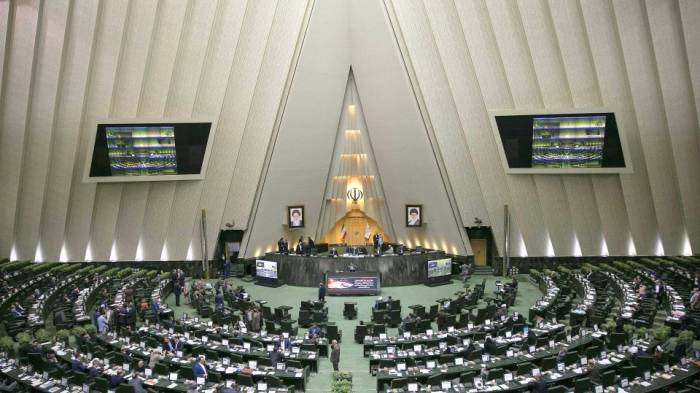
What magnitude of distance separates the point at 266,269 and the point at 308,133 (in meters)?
7.18

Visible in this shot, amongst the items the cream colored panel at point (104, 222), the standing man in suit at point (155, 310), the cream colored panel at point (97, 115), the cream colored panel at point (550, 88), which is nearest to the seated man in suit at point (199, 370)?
the standing man in suit at point (155, 310)

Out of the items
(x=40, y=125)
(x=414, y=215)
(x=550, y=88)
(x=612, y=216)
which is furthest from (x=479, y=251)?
(x=40, y=125)

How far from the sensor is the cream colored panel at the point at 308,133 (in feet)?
92.6

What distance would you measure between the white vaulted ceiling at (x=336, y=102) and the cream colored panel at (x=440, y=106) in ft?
0.22

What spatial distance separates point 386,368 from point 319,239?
64.5ft

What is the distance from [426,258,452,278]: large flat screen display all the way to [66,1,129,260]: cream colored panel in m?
15.4

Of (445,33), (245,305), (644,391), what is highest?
(445,33)

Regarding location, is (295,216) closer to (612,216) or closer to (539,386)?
(612,216)

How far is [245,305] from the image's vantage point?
70.0 feet

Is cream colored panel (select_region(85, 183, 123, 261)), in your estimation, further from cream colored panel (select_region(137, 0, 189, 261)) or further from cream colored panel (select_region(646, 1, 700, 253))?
cream colored panel (select_region(646, 1, 700, 253))

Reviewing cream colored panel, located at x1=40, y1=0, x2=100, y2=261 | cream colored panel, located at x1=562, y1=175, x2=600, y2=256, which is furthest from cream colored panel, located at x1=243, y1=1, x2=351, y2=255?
cream colored panel, located at x1=562, y1=175, x2=600, y2=256

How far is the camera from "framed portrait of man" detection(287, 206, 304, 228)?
31219 mm

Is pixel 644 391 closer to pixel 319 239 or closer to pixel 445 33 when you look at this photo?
pixel 445 33

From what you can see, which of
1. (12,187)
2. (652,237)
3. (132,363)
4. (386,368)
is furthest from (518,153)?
(12,187)
